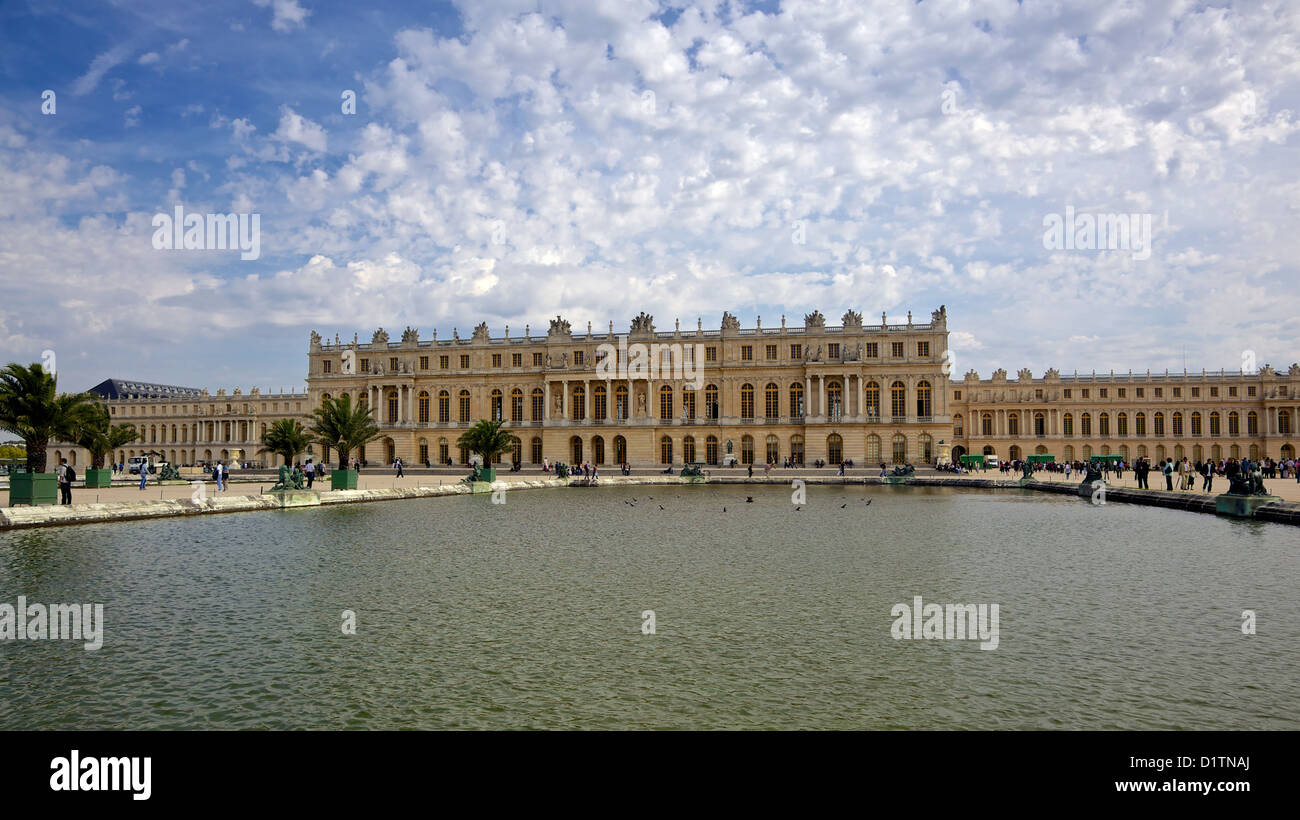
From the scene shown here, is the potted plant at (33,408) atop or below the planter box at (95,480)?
atop

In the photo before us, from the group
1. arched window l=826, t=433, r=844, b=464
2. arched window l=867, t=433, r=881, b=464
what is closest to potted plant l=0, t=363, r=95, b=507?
arched window l=826, t=433, r=844, b=464

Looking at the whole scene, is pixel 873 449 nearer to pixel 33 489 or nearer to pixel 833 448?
pixel 833 448

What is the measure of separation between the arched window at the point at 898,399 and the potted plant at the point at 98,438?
192ft

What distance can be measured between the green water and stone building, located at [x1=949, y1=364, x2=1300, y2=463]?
80.2 m

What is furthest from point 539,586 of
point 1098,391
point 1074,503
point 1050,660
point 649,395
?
point 1098,391

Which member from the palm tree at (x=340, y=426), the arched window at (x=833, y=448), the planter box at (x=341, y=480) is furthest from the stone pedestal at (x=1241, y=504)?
the arched window at (x=833, y=448)

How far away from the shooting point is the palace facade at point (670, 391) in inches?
2832

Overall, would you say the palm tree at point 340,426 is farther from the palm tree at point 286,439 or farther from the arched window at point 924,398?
the arched window at point 924,398

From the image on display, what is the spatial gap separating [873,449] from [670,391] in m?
19.5

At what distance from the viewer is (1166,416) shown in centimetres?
9519

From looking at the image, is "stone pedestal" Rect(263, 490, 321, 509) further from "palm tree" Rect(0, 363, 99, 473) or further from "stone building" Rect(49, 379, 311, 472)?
"stone building" Rect(49, 379, 311, 472)
